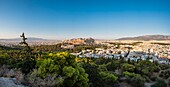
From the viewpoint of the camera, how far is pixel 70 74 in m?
12.2

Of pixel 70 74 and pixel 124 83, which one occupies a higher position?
pixel 70 74

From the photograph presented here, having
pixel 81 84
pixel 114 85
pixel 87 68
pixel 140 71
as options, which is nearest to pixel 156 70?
pixel 140 71

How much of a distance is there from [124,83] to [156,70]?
1289cm

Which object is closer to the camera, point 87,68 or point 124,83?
point 87,68

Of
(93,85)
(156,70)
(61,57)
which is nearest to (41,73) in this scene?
(61,57)

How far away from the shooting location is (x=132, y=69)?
84.4 ft

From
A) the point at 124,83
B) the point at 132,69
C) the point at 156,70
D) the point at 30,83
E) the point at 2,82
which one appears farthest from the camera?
the point at 156,70

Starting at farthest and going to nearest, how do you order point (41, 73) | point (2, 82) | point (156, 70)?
1. point (156, 70)
2. point (41, 73)
3. point (2, 82)

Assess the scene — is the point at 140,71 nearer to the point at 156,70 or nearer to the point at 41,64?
the point at 156,70

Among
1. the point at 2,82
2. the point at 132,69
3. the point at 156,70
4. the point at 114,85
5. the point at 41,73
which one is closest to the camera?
the point at 2,82

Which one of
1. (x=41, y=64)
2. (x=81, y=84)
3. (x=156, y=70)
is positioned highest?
(x=41, y=64)

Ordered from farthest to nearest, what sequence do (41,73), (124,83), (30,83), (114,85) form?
(124,83) < (114,85) < (41,73) < (30,83)

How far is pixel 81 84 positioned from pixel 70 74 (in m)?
1.03

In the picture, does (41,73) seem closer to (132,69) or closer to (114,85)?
(114,85)
